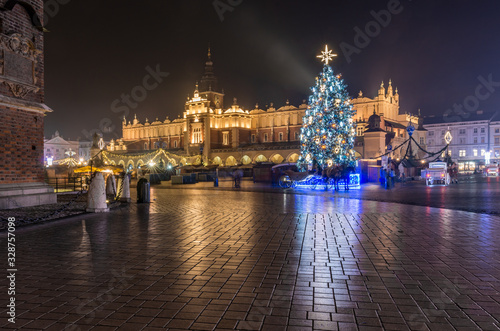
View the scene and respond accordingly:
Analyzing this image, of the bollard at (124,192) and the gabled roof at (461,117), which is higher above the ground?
the gabled roof at (461,117)

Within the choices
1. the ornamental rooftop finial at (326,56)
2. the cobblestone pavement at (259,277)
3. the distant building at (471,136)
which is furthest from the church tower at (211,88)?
the cobblestone pavement at (259,277)

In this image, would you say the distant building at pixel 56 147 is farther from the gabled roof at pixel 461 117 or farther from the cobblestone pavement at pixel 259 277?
the cobblestone pavement at pixel 259 277

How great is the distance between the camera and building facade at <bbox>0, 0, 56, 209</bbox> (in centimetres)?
1134

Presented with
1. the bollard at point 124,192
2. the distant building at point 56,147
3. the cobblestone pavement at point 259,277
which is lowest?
the cobblestone pavement at point 259,277

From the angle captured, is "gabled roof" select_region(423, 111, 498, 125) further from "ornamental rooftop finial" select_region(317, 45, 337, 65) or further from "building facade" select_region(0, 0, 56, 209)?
"building facade" select_region(0, 0, 56, 209)

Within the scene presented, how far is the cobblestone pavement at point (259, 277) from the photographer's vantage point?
135 inches

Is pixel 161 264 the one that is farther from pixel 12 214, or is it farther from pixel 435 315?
pixel 12 214

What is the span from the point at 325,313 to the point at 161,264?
2.55 m

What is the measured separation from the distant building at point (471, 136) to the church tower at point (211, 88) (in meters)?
46.0

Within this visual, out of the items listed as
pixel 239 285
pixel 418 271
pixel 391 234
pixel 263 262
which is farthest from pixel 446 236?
pixel 239 285

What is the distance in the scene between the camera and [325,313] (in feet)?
11.6

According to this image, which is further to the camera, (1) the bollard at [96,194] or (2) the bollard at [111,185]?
(2) the bollard at [111,185]

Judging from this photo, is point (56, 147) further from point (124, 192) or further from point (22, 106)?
point (22, 106)

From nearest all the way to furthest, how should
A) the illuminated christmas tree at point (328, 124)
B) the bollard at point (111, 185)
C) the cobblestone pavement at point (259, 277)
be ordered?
the cobblestone pavement at point (259, 277), the bollard at point (111, 185), the illuminated christmas tree at point (328, 124)
